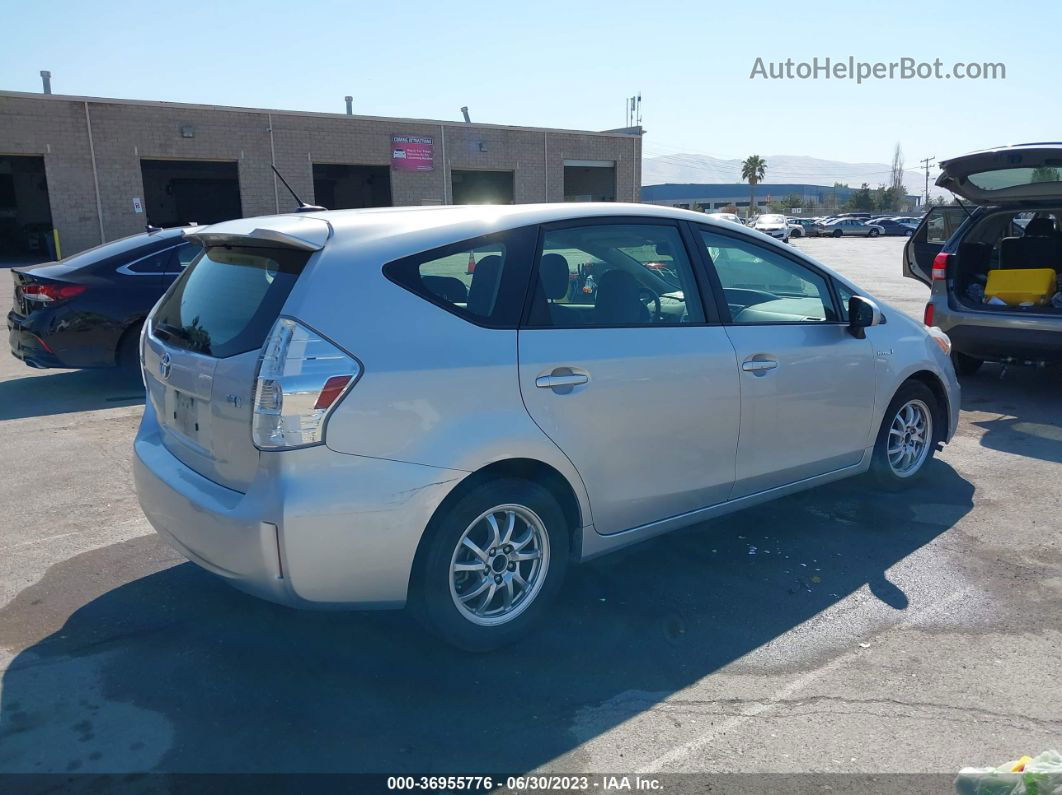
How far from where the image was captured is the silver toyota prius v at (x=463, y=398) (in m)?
3.02

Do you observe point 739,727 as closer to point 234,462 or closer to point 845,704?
point 845,704

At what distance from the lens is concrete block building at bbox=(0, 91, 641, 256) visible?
3086 cm

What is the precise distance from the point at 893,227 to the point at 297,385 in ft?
214

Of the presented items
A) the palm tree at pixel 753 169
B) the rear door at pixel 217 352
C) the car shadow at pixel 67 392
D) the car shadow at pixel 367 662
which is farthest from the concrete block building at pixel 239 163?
the palm tree at pixel 753 169

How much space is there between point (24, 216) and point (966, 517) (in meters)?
46.4

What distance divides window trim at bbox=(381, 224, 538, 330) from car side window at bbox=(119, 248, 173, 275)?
6021mm

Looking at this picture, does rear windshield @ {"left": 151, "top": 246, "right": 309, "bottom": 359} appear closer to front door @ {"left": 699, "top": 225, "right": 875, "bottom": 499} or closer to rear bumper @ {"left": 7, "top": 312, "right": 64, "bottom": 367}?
front door @ {"left": 699, "top": 225, "right": 875, "bottom": 499}

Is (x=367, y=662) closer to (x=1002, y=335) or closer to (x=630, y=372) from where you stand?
(x=630, y=372)

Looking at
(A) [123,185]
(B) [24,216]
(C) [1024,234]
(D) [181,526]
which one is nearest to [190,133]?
(A) [123,185]

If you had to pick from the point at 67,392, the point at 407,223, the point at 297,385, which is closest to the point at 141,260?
the point at 67,392

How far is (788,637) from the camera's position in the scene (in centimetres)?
367

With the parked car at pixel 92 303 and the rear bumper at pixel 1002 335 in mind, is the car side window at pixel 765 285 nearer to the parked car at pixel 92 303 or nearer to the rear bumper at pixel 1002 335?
the rear bumper at pixel 1002 335

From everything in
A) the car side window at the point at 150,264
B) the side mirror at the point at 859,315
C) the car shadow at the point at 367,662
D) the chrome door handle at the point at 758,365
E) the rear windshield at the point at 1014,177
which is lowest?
the car shadow at the point at 367,662

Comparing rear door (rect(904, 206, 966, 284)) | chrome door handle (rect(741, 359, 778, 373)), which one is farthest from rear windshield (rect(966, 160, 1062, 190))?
chrome door handle (rect(741, 359, 778, 373))
